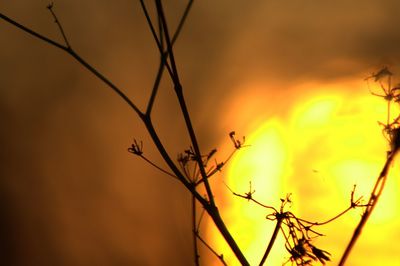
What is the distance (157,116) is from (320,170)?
0.34m

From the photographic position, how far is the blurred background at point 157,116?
0.71 metres

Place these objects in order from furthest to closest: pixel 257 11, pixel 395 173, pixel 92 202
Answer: pixel 92 202, pixel 257 11, pixel 395 173

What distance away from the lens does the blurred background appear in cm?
71

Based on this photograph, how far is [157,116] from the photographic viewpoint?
84 centimetres

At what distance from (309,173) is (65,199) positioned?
0.51 meters

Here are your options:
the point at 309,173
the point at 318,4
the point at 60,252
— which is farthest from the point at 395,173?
the point at 60,252

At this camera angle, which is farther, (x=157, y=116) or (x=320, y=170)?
(x=157, y=116)

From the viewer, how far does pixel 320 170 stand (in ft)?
2.31

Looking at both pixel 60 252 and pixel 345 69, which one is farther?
pixel 60 252

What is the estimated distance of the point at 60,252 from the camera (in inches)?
34.5

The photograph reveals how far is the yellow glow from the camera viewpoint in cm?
68

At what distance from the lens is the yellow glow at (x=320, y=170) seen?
26.6 inches

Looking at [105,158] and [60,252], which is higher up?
[105,158]

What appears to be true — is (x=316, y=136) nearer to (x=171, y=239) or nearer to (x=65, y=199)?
(x=171, y=239)
